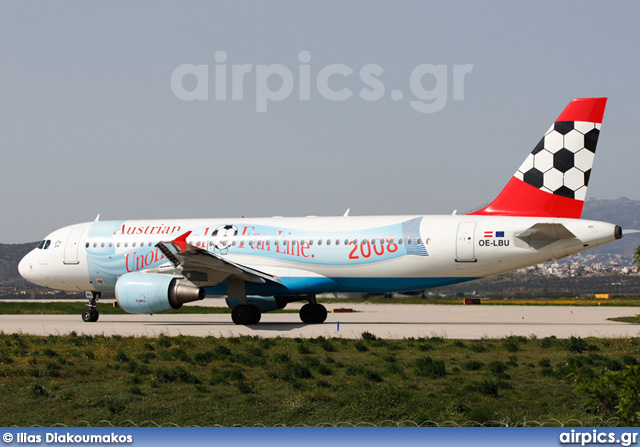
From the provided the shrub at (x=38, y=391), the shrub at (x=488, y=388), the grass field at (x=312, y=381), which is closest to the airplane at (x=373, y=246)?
the grass field at (x=312, y=381)

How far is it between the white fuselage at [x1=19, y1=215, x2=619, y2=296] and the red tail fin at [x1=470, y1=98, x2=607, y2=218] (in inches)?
28.5

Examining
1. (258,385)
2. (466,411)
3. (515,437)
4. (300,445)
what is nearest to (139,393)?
(258,385)

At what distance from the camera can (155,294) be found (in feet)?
85.3

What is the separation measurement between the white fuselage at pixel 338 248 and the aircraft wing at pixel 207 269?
32.4 inches

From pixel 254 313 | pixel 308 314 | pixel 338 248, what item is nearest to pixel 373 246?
pixel 338 248

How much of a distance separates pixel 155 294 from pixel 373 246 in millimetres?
8164

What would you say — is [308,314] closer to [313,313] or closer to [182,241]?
A: [313,313]

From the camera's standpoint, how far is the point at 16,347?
20562 mm

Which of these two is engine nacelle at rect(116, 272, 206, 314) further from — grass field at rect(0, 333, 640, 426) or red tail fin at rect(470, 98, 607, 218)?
red tail fin at rect(470, 98, 607, 218)

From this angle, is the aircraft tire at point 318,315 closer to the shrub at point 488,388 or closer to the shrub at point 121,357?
the shrub at point 121,357

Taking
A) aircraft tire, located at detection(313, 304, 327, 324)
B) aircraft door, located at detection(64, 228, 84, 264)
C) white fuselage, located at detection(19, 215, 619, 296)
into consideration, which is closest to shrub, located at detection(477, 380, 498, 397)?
white fuselage, located at detection(19, 215, 619, 296)

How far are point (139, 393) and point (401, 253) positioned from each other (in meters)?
15.0

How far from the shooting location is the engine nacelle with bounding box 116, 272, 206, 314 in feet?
85.0

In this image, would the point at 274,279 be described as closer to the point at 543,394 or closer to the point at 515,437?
the point at 543,394
